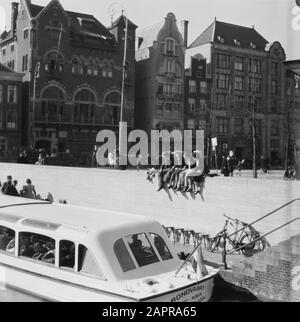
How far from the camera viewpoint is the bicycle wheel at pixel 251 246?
43.7 feet

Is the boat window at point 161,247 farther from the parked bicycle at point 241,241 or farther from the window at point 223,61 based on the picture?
the window at point 223,61

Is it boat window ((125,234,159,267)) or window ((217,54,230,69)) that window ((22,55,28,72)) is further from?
boat window ((125,234,159,267))

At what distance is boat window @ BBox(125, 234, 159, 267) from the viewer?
9289 millimetres

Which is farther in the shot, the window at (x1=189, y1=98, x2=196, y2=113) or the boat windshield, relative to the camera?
the window at (x1=189, y1=98, x2=196, y2=113)

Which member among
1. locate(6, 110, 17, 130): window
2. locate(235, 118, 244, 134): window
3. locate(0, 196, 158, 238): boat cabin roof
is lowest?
locate(0, 196, 158, 238): boat cabin roof

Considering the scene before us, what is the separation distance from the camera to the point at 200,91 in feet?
180

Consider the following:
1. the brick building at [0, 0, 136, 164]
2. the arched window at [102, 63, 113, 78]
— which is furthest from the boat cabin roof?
the arched window at [102, 63, 113, 78]

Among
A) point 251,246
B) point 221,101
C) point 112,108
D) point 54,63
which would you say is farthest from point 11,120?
point 251,246

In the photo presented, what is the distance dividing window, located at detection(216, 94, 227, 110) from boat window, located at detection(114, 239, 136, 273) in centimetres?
4778

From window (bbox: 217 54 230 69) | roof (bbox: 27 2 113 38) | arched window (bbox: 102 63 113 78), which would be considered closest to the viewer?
roof (bbox: 27 2 113 38)

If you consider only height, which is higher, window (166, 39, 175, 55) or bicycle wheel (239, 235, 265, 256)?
window (166, 39, 175, 55)

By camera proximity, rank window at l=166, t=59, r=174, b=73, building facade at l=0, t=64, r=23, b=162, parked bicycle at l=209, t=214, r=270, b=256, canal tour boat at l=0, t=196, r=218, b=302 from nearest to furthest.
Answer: canal tour boat at l=0, t=196, r=218, b=302, parked bicycle at l=209, t=214, r=270, b=256, building facade at l=0, t=64, r=23, b=162, window at l=166, t=59, r=174, b=73

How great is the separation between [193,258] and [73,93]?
39.7 metres

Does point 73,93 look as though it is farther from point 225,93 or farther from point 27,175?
point 27,175
